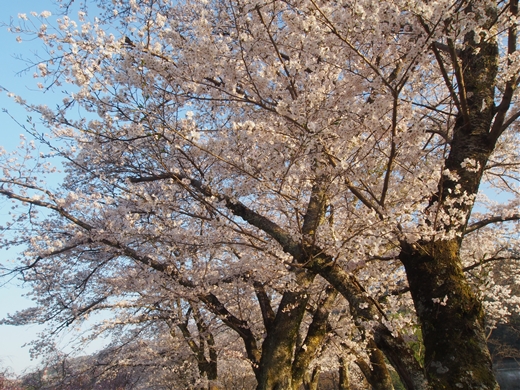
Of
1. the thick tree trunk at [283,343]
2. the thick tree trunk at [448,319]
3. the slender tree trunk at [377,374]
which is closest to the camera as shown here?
the thick tree trunk at [448,319]

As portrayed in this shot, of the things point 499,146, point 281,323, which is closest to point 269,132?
point 281,323

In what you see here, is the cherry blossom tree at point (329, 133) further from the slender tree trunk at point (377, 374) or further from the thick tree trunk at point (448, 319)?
the slender tree trunk at point (377, 374)

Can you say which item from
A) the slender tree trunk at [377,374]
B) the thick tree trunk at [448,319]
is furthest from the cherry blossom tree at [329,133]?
the slender tree trunk at [377,374]

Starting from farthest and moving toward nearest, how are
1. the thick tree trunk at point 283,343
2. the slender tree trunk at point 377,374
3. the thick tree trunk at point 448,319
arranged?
the slender tree trunk at point 377,374 → the thick tree trunk at point 283,343 → the thick tree trunk at point 448,319

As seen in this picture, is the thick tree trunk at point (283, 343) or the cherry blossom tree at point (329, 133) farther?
the thick tree trunk at point (283, 343)

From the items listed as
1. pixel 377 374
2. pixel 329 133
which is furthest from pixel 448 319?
pixel 377 374

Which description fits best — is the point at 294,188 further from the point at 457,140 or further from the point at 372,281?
the point at 372,281

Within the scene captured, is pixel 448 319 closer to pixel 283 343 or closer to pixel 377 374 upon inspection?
pixel 283 343

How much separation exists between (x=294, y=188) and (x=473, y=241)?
5311 millimetres

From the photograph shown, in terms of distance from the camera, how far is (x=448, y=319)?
3299 millimetres

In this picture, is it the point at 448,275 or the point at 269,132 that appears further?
the point at 269,132

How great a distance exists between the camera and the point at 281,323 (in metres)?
5.88

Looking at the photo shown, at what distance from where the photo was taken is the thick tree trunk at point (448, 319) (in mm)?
3057

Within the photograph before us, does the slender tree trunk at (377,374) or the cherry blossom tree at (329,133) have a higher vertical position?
the cherry blossom tree at (329,133)
